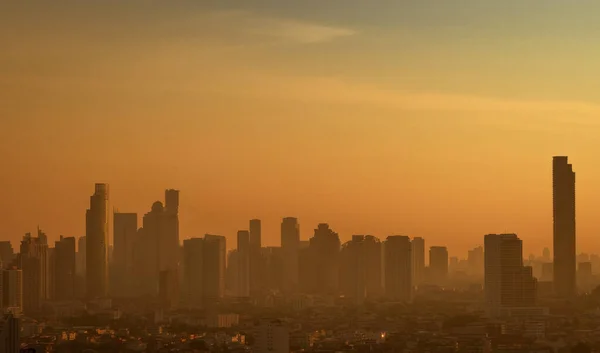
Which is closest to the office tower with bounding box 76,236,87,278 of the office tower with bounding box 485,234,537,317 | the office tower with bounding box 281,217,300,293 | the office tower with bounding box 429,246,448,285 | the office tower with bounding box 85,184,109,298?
the office tower with bounding box 85,184,109,298

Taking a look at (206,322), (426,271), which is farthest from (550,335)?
(426,271)

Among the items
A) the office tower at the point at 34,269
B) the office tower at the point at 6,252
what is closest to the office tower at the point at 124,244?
the office tower at the point at 34,269

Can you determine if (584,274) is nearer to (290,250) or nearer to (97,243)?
(290,250)

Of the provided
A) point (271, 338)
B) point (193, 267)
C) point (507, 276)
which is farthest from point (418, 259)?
point (271, 338)

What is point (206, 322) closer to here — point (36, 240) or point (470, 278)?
point (36, 240)

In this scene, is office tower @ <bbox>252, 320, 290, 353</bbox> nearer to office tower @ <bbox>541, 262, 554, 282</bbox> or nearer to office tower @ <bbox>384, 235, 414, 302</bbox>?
office tower @ <bbox>384, 235, 414, 302</bbox>

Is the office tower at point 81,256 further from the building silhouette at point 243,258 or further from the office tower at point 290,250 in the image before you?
the office tower at point 290,250

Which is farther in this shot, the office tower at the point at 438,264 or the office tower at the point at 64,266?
the office tower at the point at 438,264
